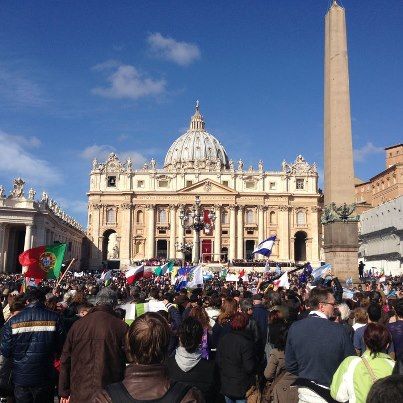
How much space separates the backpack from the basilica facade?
229ft

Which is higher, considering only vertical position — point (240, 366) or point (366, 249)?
point (366, 249)

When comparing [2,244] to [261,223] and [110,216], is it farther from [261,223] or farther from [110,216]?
[261,223]

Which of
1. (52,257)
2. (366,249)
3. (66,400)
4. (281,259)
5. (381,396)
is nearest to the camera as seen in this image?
(381,396)

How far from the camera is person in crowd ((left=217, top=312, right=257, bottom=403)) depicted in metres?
5.09

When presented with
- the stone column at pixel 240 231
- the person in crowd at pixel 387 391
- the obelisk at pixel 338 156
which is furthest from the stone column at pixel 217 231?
the person in crowd at pixel 387 391

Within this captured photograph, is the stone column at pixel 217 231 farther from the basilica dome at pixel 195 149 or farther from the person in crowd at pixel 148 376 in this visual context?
the person in crowd at pixel 148 376

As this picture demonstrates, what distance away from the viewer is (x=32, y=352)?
4863mm

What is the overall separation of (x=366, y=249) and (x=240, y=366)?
188ft

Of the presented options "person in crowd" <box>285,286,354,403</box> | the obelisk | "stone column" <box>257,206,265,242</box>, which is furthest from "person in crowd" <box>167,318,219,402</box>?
"stone column" <box>257,206,265,242</box>

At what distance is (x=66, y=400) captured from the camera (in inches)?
179

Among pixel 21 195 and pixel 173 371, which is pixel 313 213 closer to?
pixel 21 195

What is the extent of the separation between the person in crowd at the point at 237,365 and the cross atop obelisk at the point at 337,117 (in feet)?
36.9

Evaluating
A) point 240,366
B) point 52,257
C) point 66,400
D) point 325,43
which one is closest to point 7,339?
point 66,400

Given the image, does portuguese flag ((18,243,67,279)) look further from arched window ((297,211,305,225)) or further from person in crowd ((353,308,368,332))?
arched window ((297,211,305,225))
